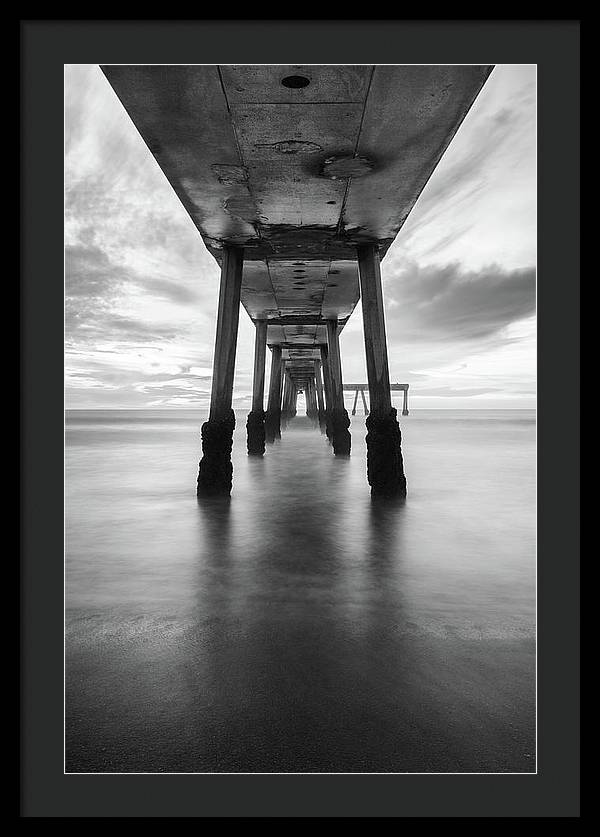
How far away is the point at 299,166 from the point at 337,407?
937 cm

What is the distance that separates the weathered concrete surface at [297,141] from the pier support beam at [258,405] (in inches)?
260

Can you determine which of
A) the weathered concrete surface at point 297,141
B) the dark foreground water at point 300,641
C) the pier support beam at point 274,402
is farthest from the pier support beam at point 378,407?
the pier support beam at point 274,402

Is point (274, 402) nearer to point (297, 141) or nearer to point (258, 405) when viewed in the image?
point (258, 405)

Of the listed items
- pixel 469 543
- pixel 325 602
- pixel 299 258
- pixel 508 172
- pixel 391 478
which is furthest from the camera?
pixel 299 258

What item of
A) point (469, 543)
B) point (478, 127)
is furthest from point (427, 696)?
point (478, 127)

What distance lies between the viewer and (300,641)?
2.66 m

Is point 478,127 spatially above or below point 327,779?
above

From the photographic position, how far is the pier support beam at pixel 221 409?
7.75 m

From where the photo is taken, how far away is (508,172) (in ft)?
8.03

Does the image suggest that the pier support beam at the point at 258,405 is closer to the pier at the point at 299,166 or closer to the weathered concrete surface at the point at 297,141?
the pier at the point at 299,166

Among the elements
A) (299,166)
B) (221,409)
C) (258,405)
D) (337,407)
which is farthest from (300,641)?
(258,405)
